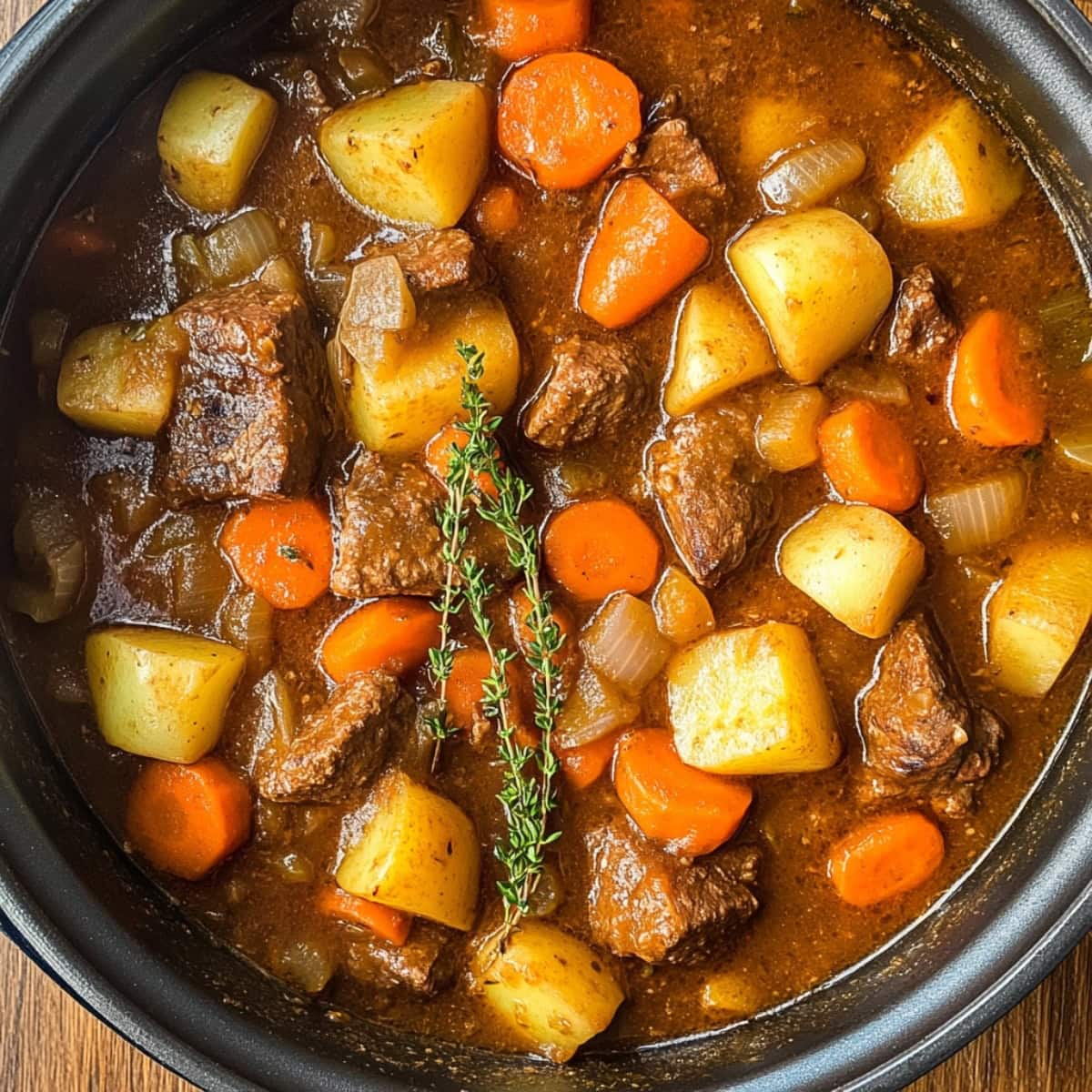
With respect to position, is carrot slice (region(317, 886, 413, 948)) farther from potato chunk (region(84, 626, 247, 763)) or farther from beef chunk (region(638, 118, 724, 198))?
beef chunk (region(638, 118, 724, 198))

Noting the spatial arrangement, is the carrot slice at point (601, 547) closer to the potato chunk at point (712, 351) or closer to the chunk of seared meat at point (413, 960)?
the potato chunk at point (712, 351)

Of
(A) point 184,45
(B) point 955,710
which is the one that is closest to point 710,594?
(B) point 955,710

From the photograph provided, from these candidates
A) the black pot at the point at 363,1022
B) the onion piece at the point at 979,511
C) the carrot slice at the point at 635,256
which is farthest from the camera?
the onion piece at the point at 979,511

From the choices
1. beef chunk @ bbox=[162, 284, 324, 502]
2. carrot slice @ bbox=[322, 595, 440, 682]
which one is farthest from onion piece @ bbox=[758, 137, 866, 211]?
carrot slice @ bbox=[322, 595, 440, 682]

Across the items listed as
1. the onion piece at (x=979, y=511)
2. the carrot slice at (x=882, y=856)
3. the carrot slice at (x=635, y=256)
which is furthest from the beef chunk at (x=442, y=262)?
the carrot slice at (x=882, y=856)

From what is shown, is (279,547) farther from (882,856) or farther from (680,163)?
(882,856)

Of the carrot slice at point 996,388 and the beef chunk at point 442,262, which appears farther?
the carrot slice at point 996,388
